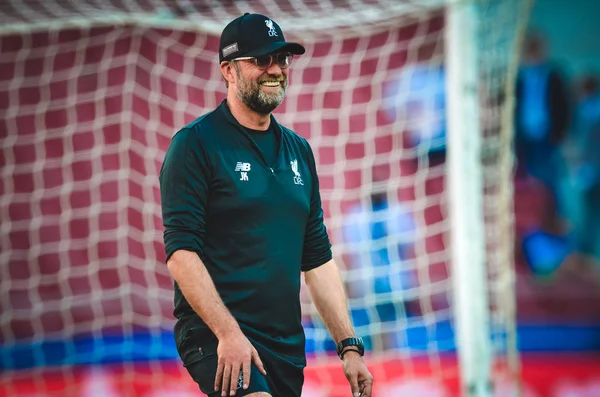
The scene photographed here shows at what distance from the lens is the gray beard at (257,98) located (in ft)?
8.10

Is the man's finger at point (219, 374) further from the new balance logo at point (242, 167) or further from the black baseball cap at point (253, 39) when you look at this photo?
the black baseball cap at point (253, 39)

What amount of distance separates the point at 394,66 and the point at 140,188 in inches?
101

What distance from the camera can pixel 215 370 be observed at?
2.34 metres

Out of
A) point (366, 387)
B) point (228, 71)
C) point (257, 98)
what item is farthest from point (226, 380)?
point (228, 71)

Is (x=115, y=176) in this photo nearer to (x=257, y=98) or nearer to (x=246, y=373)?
(x=257, y=98)

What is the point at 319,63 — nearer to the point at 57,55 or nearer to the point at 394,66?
the point at 394,66

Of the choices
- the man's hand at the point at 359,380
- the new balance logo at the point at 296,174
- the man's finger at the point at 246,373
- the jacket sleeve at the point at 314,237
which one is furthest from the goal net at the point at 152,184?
the man's finger at the point at 246,373

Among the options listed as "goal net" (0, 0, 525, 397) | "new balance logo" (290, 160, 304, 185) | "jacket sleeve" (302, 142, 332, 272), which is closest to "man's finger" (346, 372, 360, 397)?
"jacket sleeve" (302, 142, 332, 272)

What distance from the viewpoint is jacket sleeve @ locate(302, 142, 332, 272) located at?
2730 millimetres

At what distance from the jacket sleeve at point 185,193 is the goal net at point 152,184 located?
4631 millimetres

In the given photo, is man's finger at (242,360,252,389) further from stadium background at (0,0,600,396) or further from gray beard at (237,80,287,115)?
stadium background at (0,0,600,396)

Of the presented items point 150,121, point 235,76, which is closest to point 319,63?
point 150,121

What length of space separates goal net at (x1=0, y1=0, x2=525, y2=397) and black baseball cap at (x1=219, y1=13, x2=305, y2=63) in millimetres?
4609

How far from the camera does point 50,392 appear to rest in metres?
6.21
